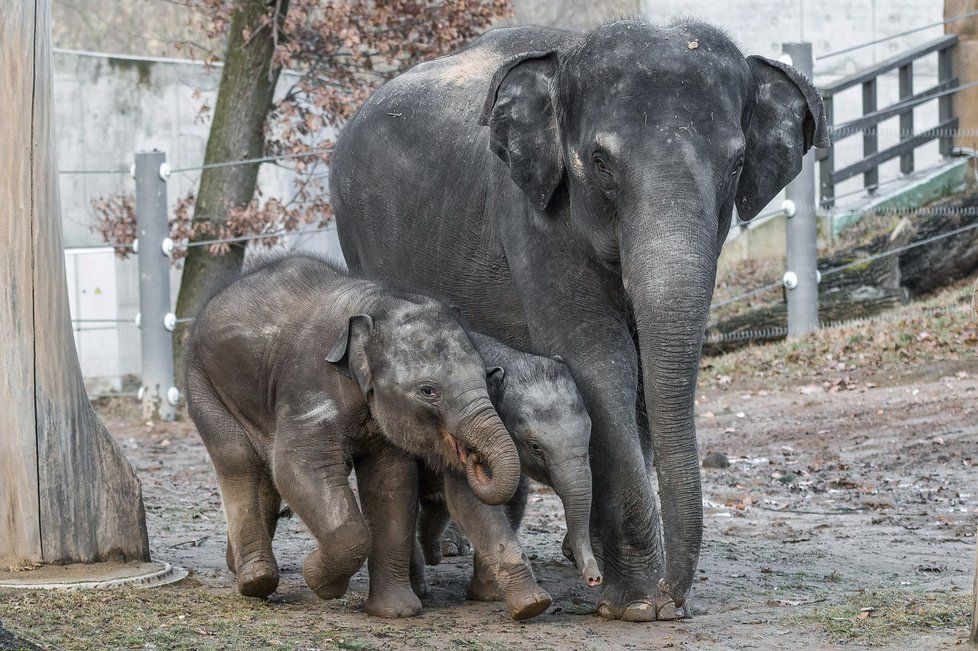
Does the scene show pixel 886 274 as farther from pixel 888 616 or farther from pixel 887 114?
pixel 888 616

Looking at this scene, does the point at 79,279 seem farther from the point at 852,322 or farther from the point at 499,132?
the point at 499,132

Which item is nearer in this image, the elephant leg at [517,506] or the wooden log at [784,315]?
the elephant leg at [517,506]

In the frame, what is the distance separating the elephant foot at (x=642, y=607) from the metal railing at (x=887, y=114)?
8118 mm

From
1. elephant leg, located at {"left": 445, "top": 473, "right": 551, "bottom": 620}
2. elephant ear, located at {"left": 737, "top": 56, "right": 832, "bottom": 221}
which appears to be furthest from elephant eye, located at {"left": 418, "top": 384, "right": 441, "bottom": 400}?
elephant ear, located at {"left": 737, "top": 56, "right": 832, "bottom": 221}

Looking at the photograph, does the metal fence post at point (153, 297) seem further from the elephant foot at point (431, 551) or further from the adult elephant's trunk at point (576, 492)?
the adult elephant's trunk at point (576, 492)

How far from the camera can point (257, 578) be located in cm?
542

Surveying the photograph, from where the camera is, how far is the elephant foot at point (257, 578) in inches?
214

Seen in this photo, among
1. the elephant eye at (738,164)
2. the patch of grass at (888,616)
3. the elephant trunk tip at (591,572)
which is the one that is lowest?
the patch of grass at (888,616)

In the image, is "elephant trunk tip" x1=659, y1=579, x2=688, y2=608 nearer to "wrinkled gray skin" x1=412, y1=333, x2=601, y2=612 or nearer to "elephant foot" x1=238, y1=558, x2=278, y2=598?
"wrinkled gray skin" x1=412, y1=333, x2=601, y2=612

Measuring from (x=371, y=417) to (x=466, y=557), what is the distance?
1724 millimetres

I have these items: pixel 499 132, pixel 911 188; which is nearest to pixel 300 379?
pixel 499 132

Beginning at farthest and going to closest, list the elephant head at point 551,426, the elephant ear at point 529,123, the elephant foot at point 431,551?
the elephant foot at point 431,551, the elephant ear at point 529,123, the elephant head at point 551,426

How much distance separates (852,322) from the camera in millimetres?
12523

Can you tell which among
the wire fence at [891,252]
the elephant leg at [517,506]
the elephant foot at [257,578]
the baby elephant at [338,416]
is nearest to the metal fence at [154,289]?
the wire fence at [891,252]
